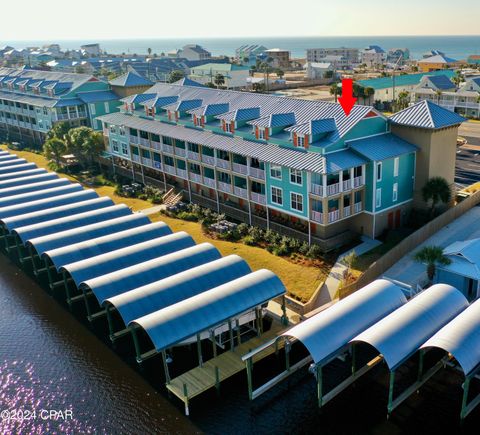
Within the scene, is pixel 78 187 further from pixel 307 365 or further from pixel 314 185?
pixel 307 365

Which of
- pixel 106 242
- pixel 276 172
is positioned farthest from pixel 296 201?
pixel 106 242

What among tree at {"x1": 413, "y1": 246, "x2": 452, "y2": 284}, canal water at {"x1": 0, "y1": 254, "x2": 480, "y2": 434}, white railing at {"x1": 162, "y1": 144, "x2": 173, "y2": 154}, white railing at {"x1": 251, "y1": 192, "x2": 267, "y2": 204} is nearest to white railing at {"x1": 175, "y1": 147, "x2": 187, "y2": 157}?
white railing at {"x1": 162, "y1": 144, "x2": 173, "y2": 154}

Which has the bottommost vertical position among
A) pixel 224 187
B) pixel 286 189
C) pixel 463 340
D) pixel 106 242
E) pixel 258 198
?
pixel 463 340

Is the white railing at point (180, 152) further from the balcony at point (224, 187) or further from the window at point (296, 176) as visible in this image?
the window at point (296, 176)

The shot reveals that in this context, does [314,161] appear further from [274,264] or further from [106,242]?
[106,242]

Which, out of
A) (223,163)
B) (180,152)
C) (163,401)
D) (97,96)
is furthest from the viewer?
A: (97,96)

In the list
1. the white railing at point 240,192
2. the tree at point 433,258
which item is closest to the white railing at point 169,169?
the white railing at point 240,192

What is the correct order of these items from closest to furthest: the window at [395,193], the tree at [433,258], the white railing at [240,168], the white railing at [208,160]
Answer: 1. the tree at [433,258]
2. the window at [395,193]
3. the white railing at [240,168]
4. the white railing at [208,160]
